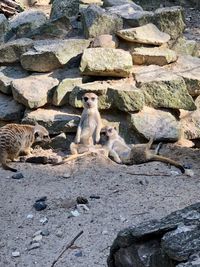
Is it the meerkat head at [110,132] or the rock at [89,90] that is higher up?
the rock at [89,90]

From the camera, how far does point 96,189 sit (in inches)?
202

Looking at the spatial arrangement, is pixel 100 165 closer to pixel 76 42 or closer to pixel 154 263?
pixel 76 42

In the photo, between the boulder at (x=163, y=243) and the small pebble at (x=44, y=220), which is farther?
the small pebble at (x=44, y=220)

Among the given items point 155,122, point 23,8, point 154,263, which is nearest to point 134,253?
point 154,263

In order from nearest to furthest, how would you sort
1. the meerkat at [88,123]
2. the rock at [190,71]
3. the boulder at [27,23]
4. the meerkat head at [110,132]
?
the meerkat head at [110,132] < the meerkat at [88,123] < the rock at [190,71] < the boulder at [27,23]

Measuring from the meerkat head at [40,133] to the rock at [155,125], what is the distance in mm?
986

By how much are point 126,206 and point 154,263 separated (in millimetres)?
2378

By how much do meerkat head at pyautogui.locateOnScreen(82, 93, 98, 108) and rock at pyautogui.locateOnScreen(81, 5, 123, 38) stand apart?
115 cm

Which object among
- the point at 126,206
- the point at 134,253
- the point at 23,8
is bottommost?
the point at 23,8

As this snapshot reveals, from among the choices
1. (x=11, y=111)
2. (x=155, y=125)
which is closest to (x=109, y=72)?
(x=155, y=125)

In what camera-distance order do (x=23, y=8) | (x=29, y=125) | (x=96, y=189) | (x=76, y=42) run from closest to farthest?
(x=96, y=189) → (x=29, y=125) → (x=76, y=42) → (x=23, y=8)

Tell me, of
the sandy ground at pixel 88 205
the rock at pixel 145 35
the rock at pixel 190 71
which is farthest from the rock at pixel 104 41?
the sandy ground at pixel 88 205

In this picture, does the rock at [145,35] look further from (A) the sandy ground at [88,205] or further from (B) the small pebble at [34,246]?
(B) the small pebble at [34,246]

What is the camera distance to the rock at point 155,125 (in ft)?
21.0
